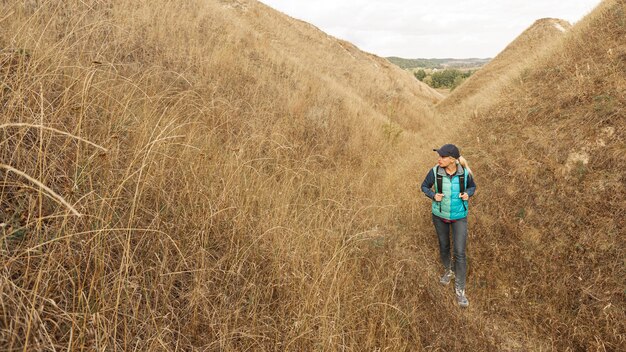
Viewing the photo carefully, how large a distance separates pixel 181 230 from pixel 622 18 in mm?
9941

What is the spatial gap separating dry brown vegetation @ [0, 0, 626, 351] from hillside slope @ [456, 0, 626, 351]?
3cm

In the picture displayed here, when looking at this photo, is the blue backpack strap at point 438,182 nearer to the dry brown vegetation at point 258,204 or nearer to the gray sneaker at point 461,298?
the dry brown vegetation at point 258,204

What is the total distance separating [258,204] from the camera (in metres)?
3.29

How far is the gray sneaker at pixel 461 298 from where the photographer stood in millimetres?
3879

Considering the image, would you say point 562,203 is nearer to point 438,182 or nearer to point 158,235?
point 438,182

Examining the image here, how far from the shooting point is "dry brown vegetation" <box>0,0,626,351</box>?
1778 millimetres

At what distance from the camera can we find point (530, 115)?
639 centimetres

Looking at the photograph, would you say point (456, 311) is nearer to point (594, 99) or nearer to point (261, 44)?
point (594, 99)

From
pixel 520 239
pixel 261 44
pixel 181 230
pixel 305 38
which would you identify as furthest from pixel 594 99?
pixel 305 38

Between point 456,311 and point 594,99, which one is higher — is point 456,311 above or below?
below

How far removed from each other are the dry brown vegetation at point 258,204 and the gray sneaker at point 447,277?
162 mm

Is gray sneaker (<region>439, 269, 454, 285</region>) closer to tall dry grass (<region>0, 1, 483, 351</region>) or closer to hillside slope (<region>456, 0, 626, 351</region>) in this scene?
tall dry grass (<region>0, 1, 483, 351</region>)

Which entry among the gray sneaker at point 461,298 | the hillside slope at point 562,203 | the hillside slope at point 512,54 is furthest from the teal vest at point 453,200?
the hillside slope at point 512,54

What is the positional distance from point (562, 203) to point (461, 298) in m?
2.20
